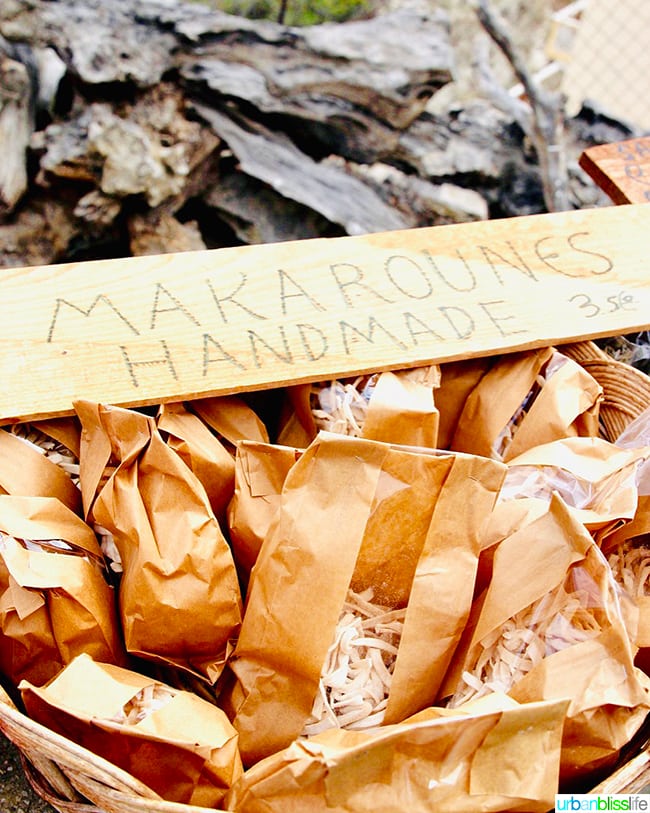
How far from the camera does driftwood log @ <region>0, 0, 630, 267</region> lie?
6.07ft

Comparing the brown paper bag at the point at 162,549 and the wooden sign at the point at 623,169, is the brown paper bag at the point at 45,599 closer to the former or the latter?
the brown paper bag at the point at 162,549

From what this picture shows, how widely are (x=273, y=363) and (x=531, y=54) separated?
14.6 ft

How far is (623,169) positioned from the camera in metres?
1.59

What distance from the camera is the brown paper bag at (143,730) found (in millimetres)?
789

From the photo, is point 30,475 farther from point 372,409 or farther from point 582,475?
point 582,475

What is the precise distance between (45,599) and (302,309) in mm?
556

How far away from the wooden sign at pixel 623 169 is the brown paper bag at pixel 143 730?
1233 millimetres

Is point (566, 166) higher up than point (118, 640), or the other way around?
point (566, 166)

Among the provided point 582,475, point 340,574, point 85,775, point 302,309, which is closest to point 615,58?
point 302,309

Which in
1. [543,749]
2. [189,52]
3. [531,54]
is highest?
[189,52]

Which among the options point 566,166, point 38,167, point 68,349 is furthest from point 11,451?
point 566,166

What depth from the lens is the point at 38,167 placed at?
1.89 m

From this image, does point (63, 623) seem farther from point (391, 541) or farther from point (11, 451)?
point (391, 541)

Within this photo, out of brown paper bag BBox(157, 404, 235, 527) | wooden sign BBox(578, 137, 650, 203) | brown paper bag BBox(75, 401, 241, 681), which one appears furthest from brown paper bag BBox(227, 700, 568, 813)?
wooden sign BBox(578, 137, 650, 203)
